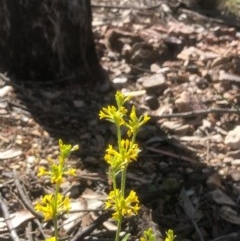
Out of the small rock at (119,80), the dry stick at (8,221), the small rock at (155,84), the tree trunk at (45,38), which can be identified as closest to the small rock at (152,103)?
the small rock at (155,84)

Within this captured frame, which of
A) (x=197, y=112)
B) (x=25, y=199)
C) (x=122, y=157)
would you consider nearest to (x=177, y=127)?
(x=197, y=112)

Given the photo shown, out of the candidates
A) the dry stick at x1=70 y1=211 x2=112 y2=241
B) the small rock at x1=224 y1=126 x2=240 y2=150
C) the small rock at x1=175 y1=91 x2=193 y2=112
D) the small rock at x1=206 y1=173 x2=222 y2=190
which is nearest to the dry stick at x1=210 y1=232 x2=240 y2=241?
the small rock at x1=206 y1=173 x2=222 y2=190

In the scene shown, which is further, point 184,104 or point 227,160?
point 184,104

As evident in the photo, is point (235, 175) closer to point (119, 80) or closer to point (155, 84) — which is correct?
point (155, 84)

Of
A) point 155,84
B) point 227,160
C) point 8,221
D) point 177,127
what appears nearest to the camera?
point 8,221

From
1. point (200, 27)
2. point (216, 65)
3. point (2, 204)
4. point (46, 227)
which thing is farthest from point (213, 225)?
point (200, 27)

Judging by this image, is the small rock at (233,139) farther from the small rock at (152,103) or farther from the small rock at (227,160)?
the small rock at (152,103)
